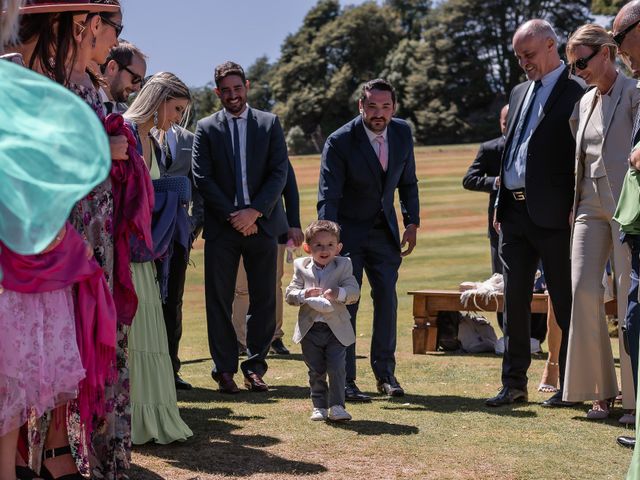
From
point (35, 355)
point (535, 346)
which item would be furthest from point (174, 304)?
point (535, 346)

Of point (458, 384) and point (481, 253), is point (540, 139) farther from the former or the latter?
point (481, 253)

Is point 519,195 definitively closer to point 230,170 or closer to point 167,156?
point 230,170

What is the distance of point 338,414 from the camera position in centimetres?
741

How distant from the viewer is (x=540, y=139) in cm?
818

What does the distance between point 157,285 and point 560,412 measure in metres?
3.09

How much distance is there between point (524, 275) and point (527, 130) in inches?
44.2

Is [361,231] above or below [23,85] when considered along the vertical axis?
below

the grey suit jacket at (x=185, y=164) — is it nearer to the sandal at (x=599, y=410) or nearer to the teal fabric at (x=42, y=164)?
the sandal at (x=599, y=410)

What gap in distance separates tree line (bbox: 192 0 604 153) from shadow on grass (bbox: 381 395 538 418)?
67.2m

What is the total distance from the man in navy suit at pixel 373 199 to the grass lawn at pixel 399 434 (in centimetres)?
61

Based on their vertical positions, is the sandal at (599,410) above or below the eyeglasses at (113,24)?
below

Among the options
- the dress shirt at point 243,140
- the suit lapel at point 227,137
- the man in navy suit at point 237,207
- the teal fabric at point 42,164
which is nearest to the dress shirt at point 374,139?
the man in navy suit at point 237,207

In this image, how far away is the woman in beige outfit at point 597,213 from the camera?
24.5 feet

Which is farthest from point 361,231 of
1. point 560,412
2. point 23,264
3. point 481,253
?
point 481,253
